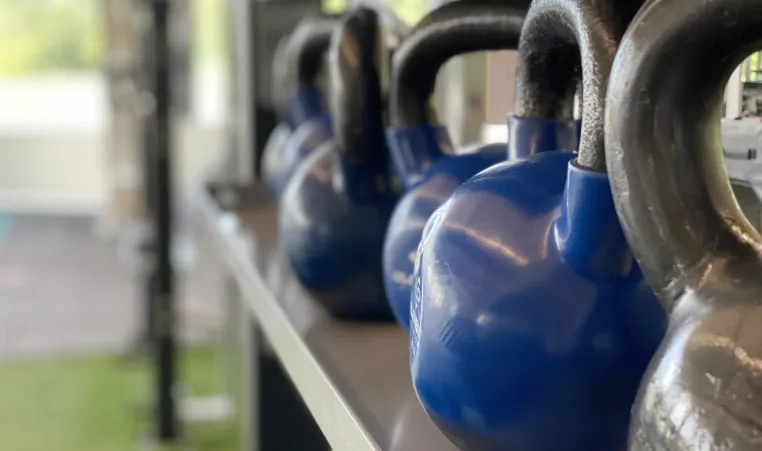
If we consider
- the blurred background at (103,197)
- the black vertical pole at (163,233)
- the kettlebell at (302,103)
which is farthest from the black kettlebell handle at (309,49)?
the black vertical pole at (163,233)

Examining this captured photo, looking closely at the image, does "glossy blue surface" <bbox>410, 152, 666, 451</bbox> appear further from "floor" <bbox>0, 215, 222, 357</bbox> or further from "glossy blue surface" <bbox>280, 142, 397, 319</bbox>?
"floor" <bbox>0, 215, 222, 357</bbox>

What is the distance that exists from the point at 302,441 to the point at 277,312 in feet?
2.68

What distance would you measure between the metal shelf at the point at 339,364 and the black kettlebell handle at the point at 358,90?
0.13 meters

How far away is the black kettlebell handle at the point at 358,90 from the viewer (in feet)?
2.15

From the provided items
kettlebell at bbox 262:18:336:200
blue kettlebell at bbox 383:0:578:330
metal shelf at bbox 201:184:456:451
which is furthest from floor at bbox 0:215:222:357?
blue kettlebell at bbox 383:0:578:330

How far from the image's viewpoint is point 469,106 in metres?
1.14

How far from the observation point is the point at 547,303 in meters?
0.38

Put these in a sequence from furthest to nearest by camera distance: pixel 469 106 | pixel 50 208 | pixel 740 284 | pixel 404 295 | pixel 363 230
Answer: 1. pixel 50 208
2. pixel 469 106
3. pixel 363 230
4. pixel 404 295
5. pixel 740 284

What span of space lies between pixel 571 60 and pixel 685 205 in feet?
0.56

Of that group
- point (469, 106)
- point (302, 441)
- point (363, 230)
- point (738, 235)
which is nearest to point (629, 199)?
point (738, 235)

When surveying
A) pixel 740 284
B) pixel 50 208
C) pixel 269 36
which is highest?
pixel 269 36

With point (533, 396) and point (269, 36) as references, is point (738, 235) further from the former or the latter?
point (269, 36)

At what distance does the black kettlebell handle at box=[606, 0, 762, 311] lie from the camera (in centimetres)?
31

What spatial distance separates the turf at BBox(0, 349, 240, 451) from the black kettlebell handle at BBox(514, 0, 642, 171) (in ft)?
6.38
